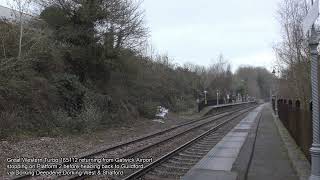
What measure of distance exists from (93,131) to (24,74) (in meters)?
4.81

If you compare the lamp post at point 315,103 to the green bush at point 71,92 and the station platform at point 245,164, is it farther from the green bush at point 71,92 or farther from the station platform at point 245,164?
the green bush at point 71,92

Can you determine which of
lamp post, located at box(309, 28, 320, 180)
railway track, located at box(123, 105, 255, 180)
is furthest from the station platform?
lamp post, located at box(309, 28, 320, 180)

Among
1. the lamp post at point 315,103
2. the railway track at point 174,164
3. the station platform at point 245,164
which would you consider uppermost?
→ the lamp post at point 315,103

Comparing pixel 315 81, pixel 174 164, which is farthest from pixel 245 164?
pixel 315 81

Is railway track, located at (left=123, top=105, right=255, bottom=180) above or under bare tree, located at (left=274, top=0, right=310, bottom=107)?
under

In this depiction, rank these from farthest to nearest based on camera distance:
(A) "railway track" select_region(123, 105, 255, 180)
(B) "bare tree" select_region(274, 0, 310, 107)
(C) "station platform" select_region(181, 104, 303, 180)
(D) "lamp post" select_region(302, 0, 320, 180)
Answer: (B) "bare tree" select_region(274, 0, 310, 107) → (A) "railway track" select_region(123, 105, 255, 180) → (C) "station platform" select_region(181, 104, 303, 180) → (D) "lamp post" select_region(302, 0, 320, 180)

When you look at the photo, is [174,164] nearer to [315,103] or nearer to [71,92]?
[315,103]

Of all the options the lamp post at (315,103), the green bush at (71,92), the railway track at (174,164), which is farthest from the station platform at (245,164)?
the green bush at (71,92)

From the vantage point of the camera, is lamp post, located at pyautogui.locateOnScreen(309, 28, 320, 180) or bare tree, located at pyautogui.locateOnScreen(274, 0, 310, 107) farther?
bare tree, located at pyautogui.locateOnScreen(274, 0, 310, 107)

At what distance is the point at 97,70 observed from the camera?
31.5m

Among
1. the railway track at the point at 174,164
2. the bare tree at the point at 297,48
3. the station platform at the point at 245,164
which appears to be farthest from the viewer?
the bare tree at the point at 297,48

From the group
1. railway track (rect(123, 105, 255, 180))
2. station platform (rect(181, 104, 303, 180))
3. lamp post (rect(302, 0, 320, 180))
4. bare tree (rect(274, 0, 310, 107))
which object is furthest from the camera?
bare tree (rect(274, 0, 310, 107))

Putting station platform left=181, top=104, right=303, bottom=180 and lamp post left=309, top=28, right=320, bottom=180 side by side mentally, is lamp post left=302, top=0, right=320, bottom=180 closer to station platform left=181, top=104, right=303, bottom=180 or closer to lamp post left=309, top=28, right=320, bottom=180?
lamp post left=309, top=28, right=320, bottom=180

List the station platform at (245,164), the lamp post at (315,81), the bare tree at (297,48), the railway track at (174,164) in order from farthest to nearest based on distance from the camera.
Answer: the bare tree at (297,48)
the railway track at (174,164)
the station platform at (245,164)
the lamp post at (315,81)
